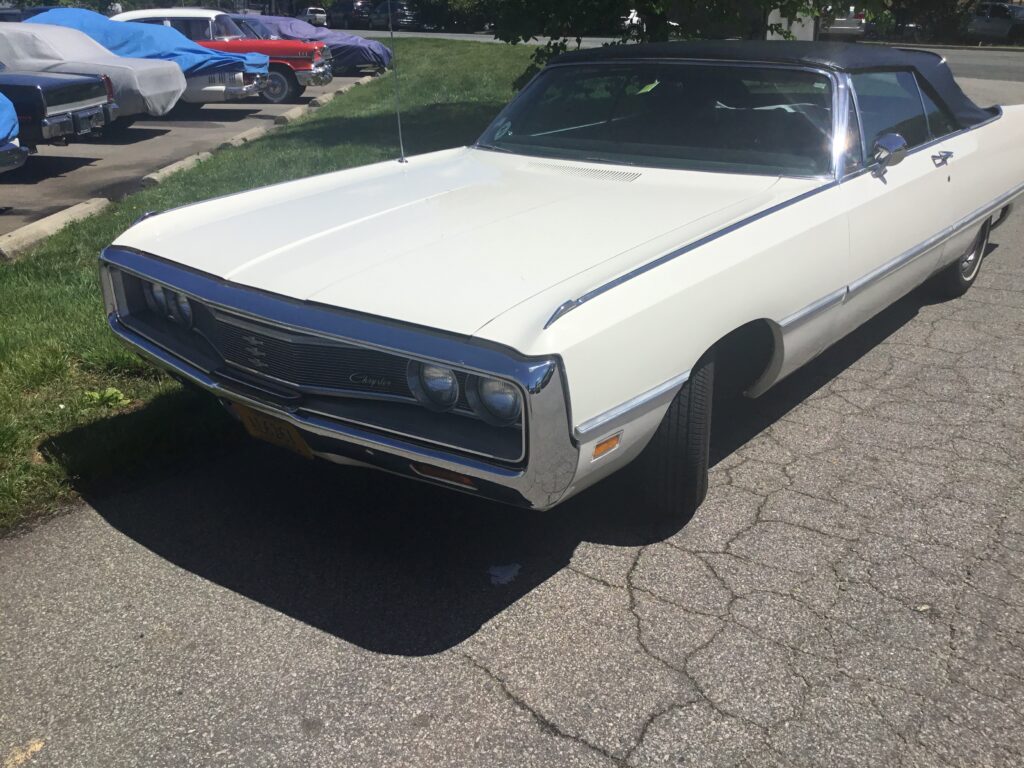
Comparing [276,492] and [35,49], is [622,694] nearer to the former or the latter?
[276,492]

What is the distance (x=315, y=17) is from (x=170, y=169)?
27.8 metres

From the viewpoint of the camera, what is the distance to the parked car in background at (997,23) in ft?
117

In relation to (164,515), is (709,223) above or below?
above

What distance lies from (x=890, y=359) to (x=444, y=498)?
2.49 metres

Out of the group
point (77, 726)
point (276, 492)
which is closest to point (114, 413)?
point (276, 492)

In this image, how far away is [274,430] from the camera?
10.2 ft

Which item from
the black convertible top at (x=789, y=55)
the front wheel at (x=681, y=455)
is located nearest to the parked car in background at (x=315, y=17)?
the black convertible top at (x=789, y=55)

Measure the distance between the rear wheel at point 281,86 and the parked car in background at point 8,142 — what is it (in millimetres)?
8556

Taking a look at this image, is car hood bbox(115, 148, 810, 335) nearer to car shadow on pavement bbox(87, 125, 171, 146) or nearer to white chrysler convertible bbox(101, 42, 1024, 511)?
white chrysler convertible bbox(101, 42, 1024, 511)

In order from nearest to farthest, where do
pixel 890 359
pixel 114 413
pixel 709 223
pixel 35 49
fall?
pixel 709 223, pixel 114 413, pixel 890 359, pixel 35 49

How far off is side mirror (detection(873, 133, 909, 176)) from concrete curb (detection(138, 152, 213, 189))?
6.84 metres

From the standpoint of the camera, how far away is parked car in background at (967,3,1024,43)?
35.6m

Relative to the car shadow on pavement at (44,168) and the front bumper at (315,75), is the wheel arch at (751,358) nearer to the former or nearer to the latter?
the car shadow on pavement at (44,168)

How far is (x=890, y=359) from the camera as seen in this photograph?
491 cm
